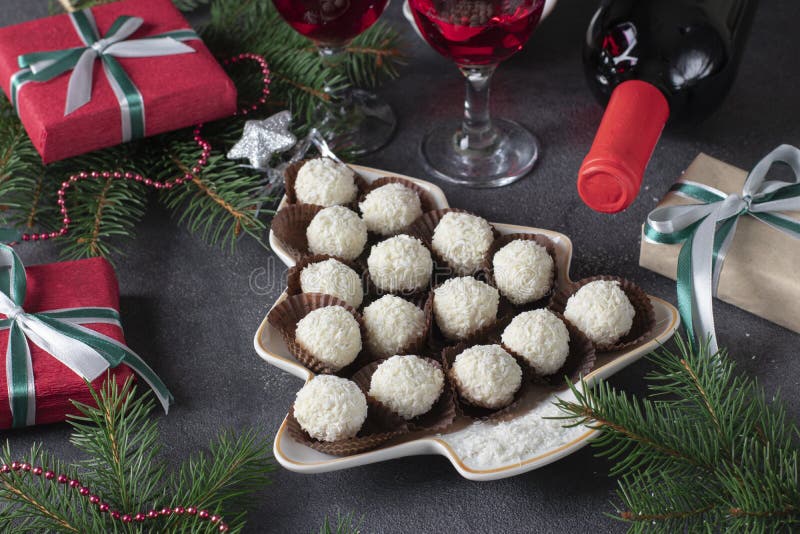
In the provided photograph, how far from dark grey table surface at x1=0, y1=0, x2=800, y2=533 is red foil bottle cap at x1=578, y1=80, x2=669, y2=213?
15 centimetres

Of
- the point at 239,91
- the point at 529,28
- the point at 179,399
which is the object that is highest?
the point at 529,28

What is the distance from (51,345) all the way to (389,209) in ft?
1.29

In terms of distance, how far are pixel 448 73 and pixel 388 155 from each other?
8.7 inches

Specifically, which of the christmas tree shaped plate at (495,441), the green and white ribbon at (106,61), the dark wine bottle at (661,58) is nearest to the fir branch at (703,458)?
the christmas tree shaped plate at (495,441)

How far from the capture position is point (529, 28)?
3.22ft

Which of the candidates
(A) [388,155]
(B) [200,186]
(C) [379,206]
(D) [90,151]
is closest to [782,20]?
(A) [388,155]

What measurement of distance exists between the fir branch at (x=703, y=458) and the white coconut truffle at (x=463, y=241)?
0.23m

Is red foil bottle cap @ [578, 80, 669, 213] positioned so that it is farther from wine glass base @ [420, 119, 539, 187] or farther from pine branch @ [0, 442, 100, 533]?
pine branch @ [0, 442, 100, 533]

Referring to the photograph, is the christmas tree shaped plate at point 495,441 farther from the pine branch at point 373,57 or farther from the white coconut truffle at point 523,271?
the pine branch at point 373,57

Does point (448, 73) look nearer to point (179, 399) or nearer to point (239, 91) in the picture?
point (239, 91)

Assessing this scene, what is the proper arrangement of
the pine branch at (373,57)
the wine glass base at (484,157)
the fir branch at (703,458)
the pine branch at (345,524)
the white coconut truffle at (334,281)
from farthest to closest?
the pine branch at (373,57) → the wine glass base at (484,157) → the white coconut truffle at (334,281) → the pine branch at (345,524) → the fir branch at (703,458)

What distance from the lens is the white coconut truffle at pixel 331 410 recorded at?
746 mm

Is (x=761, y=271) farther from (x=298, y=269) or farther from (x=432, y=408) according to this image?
(x=298, y=269)

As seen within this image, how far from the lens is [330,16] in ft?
3.43
